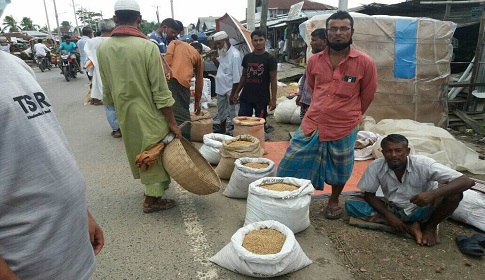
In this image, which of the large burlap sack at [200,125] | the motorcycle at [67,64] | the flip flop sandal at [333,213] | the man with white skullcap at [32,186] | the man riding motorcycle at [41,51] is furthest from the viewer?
the man riding motorcycle at [41,51]

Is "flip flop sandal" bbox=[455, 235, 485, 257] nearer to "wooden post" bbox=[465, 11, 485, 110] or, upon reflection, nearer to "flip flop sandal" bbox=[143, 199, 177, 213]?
"flip flop sandal" bbox=[143, 199, 177, 213]

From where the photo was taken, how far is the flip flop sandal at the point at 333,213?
134 inches

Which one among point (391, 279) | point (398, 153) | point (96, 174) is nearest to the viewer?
point (391, 279)

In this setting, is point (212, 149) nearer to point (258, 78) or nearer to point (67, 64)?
point (258, 78)

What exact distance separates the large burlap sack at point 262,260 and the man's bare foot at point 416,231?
3.36ft

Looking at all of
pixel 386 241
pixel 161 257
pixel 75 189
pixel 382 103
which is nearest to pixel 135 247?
pixel 161 257

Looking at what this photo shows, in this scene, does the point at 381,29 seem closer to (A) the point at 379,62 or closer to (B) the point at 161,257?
(A) the point at 379,62

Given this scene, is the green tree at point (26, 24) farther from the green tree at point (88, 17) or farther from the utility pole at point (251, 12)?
the utility pole at point (251, 12)

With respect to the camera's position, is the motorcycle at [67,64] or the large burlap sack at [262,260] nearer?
the large burlap sack at [262,260]

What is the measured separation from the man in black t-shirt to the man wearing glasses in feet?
6.54

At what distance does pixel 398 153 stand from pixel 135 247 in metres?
2.29

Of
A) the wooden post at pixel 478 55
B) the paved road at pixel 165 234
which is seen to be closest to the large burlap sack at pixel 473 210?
the paved road at pixel 165 234

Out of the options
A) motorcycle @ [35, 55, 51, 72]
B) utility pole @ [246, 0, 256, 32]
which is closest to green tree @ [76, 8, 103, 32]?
motorcycle @ [35, 55, 51, 72]

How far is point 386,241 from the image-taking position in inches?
120
